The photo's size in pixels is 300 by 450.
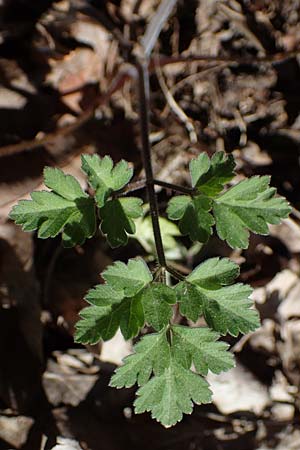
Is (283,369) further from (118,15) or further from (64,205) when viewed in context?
(118,15)

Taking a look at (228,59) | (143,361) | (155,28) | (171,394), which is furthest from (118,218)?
(228,59)

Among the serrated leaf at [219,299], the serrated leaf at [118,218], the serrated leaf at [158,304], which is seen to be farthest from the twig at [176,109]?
the serrated leaf at [158,304]

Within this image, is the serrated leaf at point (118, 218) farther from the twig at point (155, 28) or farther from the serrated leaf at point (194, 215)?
the twig at point (155, 28)

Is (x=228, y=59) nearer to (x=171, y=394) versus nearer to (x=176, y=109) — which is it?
(x=176, y=109)

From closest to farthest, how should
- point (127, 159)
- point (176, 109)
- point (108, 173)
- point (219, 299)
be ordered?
1. point (219, 299)
2. point (108, 173)
3. point (127, 159)
4. point (176, 109)

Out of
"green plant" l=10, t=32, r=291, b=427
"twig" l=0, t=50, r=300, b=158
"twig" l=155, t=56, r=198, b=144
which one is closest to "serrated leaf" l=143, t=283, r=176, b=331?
"green plant" l=10, t=32, r=291, b=427

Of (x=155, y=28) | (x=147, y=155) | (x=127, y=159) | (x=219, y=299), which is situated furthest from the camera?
(x=127, y=159)

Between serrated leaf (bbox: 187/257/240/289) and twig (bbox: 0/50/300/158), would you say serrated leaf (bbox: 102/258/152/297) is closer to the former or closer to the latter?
serrated leaf (bbox: 187/257/240/289)
